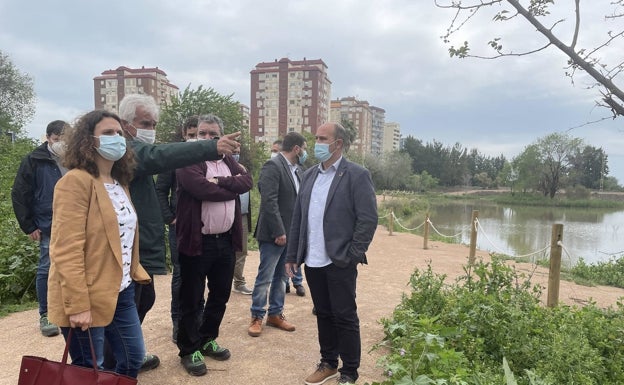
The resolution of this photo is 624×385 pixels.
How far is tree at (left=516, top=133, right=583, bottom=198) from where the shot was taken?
180ft

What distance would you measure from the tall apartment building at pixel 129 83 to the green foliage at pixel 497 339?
6538cm

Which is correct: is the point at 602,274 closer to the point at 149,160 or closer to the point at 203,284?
the point at 203,284

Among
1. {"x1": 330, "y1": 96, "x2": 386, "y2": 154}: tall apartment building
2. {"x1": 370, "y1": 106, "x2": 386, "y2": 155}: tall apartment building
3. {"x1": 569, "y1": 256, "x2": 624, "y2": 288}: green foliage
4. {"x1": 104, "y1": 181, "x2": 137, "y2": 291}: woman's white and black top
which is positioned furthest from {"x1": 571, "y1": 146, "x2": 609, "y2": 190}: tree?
{"x1": 104, "y1": 181, "x2": 137, "y2": 291}: woman's white and black top

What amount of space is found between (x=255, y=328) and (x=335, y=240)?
62.0 inches

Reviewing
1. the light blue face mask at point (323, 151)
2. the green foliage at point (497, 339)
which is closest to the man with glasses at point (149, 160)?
the light blue face mask at point (323, 151)

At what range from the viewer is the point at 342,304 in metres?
2.86

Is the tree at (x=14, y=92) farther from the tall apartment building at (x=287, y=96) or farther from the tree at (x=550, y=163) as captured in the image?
the tree at (x=550, y=163)

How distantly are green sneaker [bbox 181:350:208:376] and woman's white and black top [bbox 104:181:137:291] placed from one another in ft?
3.89

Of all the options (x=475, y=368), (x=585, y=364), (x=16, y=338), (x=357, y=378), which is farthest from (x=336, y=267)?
(x=16, y=338)

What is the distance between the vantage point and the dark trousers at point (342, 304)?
2.87 meters

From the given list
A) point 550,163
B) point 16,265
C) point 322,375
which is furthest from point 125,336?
point 550,163

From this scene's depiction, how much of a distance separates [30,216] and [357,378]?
322cm

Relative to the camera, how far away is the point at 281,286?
4.12m

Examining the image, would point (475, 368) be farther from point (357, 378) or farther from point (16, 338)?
point (16, 338)
